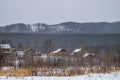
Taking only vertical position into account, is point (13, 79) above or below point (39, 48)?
above

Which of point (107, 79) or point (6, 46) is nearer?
point (107, 79)

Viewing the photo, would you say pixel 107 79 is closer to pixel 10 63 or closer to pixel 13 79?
pixel 13 79

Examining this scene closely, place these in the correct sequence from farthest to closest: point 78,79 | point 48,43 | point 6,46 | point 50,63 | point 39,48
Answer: point 39,48, point 48,43, point 6,46, point 50,63, point 78,79

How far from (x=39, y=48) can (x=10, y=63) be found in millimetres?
68975

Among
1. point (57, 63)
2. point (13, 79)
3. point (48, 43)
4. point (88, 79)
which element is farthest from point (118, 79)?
point (48, 43)

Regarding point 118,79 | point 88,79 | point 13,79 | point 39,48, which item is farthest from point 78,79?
point 39,48

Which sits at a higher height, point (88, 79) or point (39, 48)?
point (88, 79)

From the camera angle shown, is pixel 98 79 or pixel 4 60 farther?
pixel 4 60

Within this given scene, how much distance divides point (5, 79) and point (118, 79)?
7.03 m

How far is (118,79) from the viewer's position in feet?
60.1

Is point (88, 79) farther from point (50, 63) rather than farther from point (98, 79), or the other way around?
point (50, 63)

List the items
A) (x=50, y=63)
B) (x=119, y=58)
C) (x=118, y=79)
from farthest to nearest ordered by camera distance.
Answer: (x=119, y=58) < (x=50, y=63) < (x=118, y=79)

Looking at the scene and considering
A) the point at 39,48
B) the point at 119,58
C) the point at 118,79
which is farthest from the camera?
the point at 39,48

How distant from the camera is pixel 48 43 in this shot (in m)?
92.0
